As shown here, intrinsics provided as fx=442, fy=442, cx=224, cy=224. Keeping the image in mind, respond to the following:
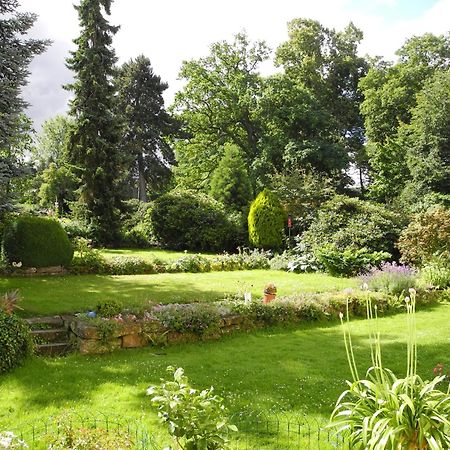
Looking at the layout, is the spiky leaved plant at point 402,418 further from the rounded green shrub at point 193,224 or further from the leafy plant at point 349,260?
the rounded green shrub at point 193,224

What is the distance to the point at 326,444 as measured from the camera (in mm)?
3939

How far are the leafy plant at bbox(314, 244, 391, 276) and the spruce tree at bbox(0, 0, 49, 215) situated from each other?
368 inches

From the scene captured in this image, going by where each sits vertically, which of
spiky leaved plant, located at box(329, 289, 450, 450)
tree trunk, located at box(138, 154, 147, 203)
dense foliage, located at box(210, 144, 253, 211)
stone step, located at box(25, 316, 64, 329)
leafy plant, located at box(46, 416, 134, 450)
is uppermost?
tree trunk, located at box(138, 154, 147, 203)

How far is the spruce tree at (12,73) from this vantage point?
10266 millimetres

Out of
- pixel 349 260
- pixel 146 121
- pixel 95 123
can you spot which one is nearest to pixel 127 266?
pixel 349 260

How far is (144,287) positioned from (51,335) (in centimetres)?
423

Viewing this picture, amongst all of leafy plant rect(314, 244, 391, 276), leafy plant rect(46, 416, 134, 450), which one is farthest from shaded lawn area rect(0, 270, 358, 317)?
leafy plant rect(46, 416, 134, 450)

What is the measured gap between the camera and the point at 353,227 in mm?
15906

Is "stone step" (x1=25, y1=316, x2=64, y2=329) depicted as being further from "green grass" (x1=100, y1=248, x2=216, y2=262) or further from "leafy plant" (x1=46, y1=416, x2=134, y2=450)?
"green grass" (x1=100, y1=248, x2=216, y2=262)

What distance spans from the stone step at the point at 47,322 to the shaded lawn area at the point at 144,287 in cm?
50

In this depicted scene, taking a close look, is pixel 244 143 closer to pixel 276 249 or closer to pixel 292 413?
pixel 276 249

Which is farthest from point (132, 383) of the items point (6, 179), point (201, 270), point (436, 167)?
point (436, 167)

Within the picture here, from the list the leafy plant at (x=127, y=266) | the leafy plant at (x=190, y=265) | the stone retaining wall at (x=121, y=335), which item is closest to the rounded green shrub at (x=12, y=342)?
the stone retaining wall at (x=121, y=335)

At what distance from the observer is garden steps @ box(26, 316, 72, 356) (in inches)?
268
